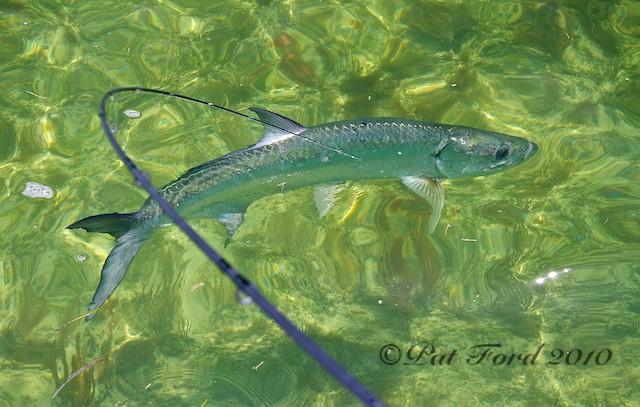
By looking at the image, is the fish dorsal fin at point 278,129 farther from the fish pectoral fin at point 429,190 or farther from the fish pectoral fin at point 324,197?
the fish pectoral fin at point 429,190

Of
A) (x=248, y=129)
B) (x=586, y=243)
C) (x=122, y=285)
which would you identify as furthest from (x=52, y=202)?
(x=586, y=243)

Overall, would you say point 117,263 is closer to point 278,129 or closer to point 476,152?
point 278,129

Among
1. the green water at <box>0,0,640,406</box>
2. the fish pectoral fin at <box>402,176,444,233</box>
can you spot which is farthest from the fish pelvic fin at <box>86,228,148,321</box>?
the fish pectoral fin at <box>402,176,444,233</box>

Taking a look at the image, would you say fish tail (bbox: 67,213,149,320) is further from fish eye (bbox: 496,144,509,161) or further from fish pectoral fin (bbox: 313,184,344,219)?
fish eye (bbox: 496,144,509,161)

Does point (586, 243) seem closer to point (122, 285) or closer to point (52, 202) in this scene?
point (122, 285)

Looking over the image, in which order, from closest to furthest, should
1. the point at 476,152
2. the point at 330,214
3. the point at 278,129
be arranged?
1. the point at 278,129
2. the point at 476,152
3. the point at 330,214

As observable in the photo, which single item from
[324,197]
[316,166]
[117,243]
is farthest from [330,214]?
[117,243]

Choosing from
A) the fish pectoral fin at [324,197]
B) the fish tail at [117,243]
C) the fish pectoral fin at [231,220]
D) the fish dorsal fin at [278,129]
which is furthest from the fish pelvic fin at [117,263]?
the fish pectoral fin at [324,197]
